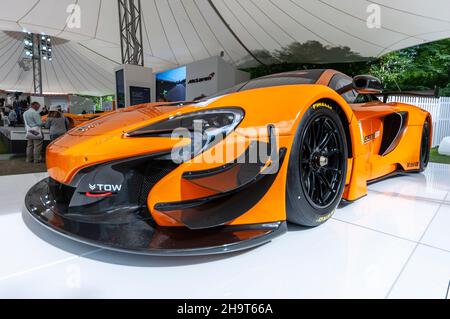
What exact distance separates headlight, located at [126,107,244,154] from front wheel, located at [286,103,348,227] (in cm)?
32

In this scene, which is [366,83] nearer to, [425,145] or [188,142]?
[188,142]

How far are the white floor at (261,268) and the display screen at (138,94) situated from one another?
6.39m

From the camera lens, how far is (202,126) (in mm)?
1194

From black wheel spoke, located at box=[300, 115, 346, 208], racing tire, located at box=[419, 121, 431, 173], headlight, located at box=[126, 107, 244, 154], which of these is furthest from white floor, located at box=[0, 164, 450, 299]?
racing tire, located at box=[419, 121, 431, 173]

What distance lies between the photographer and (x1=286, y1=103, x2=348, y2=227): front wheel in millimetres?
1291

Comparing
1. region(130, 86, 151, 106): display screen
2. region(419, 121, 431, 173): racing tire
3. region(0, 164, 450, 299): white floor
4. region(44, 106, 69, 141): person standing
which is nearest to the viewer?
region(0, 164, 450, 299): white floor

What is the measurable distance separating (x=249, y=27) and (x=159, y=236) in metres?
12.4

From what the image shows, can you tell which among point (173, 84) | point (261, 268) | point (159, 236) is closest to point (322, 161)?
point (261, 268)

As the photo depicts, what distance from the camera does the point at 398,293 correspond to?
0.95m

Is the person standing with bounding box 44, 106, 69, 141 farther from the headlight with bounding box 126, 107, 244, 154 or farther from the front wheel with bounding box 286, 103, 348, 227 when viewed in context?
the front wheel with bounding box 286, 103, 348, 227

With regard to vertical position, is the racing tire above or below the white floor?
above

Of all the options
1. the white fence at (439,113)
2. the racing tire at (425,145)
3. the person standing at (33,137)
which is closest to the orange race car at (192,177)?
the racing tire at (425,145)
